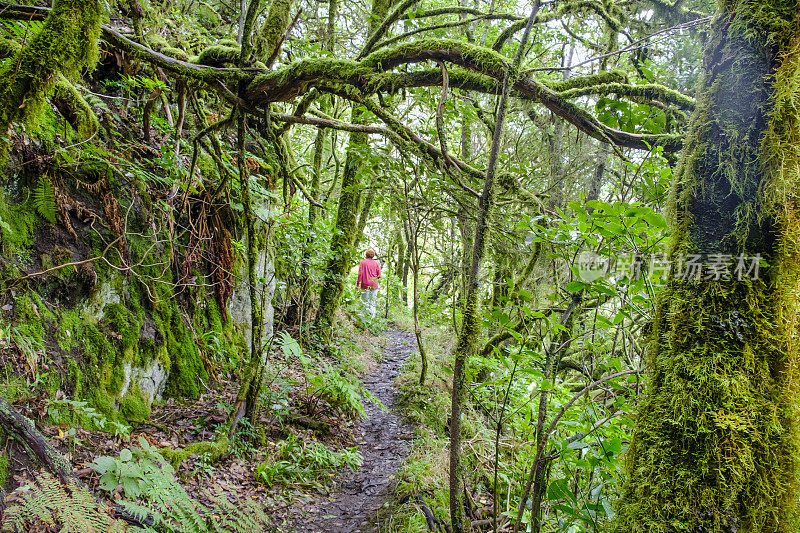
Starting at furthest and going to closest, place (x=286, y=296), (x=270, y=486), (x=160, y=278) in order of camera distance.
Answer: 1. (x=286, y=296)
2. (x=160, y=278)
3. (x=270, y=486)

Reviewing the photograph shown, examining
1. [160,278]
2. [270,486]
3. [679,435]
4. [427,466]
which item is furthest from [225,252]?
→ [679,435]

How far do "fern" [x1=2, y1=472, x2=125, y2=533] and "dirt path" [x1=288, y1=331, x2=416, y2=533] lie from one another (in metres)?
2.05

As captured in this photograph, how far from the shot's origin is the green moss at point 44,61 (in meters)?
2.26

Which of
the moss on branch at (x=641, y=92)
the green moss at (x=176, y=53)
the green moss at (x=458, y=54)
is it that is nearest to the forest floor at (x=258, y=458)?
the green moss at (x=176, y=53)

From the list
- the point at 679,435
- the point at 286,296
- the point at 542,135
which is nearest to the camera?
the point at 679,435

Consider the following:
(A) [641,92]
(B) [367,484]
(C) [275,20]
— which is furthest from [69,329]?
(A) [641,92]

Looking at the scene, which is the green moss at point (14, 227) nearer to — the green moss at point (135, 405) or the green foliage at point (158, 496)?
Answer: the green moss at point (135, 405)

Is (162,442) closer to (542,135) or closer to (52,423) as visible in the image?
(52,423)

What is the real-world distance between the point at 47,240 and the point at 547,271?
6.22 metres

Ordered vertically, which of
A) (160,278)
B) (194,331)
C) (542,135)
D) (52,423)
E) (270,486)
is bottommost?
(270,486)

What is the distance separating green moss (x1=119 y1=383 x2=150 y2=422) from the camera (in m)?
3.83

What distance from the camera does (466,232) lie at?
19.0 feet

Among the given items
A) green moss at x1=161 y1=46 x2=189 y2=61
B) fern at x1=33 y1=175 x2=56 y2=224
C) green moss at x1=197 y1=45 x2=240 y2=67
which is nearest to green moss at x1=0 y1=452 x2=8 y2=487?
fern at x1=33 y1=175 x2=56 y2=224

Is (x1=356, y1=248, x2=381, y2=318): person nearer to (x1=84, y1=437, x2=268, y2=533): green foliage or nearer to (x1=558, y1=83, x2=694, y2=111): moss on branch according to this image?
(x1=84, y1=437, x2=268, y2=533): green foliage
